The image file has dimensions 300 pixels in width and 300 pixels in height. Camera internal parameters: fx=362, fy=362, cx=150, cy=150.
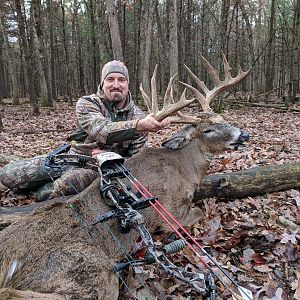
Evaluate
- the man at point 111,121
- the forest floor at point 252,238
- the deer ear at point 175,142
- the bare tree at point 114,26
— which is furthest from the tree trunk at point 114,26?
the deer ear at point 175,142

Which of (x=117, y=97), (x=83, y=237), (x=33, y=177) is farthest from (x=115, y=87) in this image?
(x=83, y=237)

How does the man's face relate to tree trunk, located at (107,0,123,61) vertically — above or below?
below

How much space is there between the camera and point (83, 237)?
2.97 metres

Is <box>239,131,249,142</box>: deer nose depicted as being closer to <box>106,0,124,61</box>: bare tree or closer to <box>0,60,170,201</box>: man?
<box>0,60,170,201</box>: man

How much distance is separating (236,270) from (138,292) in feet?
3.15

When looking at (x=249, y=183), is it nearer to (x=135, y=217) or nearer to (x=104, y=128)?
(x=104, y=128)

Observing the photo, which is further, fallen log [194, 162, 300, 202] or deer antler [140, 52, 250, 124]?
fallen log [194, 162, 300, 202]

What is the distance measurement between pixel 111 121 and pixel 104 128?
325 mm

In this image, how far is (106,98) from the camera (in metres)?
4.59

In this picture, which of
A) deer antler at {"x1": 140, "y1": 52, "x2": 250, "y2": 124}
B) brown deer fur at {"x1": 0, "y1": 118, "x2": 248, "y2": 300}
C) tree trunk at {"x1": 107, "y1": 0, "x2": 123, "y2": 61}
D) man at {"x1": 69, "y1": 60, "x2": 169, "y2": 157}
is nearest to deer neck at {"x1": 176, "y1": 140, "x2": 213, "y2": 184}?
deer antler at {"x1": 140, "y1": 52, "x2": 250, "y2": 124}

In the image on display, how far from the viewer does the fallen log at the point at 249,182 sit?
482cm

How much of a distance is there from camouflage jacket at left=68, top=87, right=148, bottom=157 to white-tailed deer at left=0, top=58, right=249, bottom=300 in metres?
0.30

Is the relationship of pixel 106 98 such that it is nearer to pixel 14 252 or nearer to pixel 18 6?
pixel 14 252

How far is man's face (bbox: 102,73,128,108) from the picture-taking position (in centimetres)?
446
